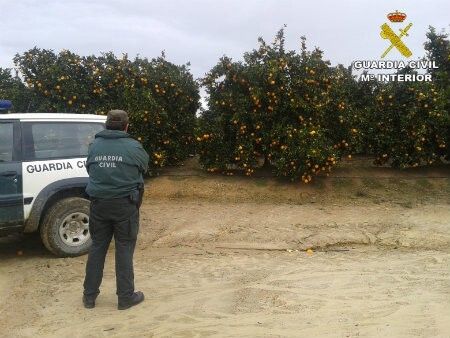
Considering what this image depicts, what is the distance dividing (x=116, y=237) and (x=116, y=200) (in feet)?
1.20

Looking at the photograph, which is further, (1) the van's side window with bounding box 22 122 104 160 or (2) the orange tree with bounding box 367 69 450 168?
(2) the orange tree with bounding box 367 69 450 168

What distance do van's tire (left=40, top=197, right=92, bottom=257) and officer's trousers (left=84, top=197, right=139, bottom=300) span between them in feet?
5.14

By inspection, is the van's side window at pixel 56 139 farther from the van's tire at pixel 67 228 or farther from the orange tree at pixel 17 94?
the orange tree at pixel 17 94

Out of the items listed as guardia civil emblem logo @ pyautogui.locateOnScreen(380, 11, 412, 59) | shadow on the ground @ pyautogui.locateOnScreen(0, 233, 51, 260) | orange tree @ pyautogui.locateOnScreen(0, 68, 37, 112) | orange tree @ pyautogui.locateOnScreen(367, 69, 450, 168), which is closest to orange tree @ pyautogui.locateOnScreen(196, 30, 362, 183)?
orange tree @ pyautogui.locateOnScreen(367, 69, 450, 168)

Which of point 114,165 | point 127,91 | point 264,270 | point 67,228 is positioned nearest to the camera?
point 114,165

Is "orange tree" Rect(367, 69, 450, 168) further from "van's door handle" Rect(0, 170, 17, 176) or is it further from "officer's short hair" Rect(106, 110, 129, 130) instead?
"van's door handle" Rect(0, 170, 17, 176)

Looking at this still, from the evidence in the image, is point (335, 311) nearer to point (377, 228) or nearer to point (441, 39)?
point (377, 228)

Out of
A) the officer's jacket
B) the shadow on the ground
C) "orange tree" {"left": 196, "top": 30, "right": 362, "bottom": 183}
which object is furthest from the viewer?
"orange tree" {"left": 196, "top": 30, "right": 362, "bottom": 183}

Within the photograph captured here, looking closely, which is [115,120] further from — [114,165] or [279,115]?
A: [279,115]

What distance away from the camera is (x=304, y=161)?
9.13 m

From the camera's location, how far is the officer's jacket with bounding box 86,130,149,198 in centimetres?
447

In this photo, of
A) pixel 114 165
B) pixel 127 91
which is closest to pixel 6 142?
pixel 114 165

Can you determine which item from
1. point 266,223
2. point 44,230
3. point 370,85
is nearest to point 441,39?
point 370,85

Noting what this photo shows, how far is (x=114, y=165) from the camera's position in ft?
14.7
